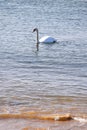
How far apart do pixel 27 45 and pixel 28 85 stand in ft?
35.1

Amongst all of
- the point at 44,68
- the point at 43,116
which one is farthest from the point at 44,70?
the point at 43,116

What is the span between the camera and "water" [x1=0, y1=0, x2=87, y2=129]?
14.5m

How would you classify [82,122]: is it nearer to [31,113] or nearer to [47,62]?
[31,113]

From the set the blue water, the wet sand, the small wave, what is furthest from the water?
the wet sand

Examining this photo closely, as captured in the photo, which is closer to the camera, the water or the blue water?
the water

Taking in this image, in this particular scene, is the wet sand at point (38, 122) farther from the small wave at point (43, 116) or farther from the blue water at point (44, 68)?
the blue water at point (44, 68)

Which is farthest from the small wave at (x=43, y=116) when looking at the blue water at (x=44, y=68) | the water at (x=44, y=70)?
the blue water at (x=44, y=68)

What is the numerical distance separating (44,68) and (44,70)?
20.5 inches

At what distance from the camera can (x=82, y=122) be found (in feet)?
38.9

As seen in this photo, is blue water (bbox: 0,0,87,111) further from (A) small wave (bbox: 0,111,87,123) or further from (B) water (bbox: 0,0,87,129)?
(A) small wave (bbox: 0,111,87,123)

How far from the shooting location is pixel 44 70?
1986 centimetres

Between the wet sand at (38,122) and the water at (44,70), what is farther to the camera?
the water at (44,70)

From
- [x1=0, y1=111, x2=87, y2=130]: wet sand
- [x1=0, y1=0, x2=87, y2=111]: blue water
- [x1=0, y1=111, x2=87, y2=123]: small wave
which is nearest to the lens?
[x1=0, y1=111, x2=87, y2=130]: wet sand

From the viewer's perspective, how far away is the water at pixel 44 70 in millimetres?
14492
